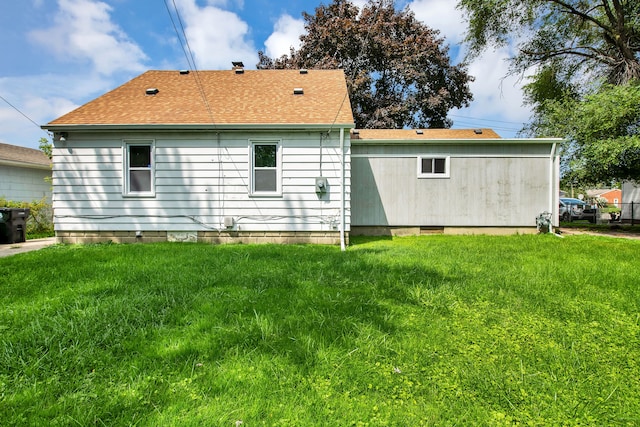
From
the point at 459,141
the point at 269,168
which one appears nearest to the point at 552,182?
the point at 459,141

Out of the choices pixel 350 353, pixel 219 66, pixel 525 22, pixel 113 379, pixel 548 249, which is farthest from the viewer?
pixel 525 22

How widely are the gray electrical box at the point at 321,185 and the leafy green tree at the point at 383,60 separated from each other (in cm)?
1226

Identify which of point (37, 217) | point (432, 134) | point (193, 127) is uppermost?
point (432, 134)

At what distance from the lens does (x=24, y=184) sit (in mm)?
12727

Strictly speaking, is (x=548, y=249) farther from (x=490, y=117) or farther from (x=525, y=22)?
(x=490, y=117)

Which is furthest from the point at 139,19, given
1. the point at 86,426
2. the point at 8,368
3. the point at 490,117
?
the point at 490,117

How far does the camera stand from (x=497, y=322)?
2846mm

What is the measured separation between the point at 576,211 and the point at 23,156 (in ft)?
94.3

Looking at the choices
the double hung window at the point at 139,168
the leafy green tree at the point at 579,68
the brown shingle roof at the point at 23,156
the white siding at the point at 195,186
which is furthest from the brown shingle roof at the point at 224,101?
the leafy green tree at the point at 579,68

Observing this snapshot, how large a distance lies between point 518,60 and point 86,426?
18376 millimetres

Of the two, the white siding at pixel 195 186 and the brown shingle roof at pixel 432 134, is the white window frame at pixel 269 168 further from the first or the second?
the brown shingle roof at pixel 432 134

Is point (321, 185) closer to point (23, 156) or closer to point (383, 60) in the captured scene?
point (23, 156)

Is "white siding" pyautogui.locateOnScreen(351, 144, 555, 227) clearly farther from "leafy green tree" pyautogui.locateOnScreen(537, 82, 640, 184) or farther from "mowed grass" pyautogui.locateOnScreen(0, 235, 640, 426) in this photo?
"mowed grass" pyautogui.locateOnScreen(0, 235, 640, 426)

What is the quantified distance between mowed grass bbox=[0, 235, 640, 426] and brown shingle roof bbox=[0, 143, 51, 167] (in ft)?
36.7
